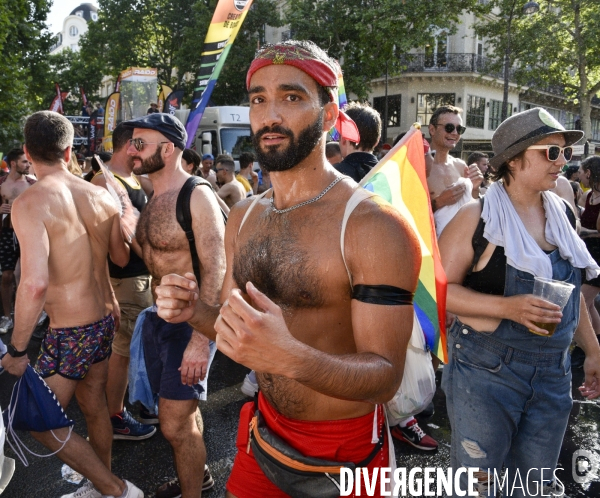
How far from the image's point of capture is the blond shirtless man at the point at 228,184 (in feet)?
23.0

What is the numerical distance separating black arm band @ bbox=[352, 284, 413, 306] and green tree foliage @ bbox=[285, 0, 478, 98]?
19.2 metres

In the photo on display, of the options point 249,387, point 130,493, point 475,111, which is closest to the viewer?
point 130,493

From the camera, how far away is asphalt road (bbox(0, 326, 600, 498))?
3.28 meters

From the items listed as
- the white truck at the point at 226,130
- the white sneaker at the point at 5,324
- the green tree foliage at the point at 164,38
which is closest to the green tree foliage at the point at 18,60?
the white truck at the point at 226,130

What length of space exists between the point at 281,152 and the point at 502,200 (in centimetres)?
119

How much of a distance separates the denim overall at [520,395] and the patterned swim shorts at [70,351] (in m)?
2.11

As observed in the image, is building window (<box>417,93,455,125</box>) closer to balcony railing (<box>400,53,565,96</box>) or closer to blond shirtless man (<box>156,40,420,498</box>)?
balcony railing (<box>400,53,565,96</box>)

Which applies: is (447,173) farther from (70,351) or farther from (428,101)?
(428,101)

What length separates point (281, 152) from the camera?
71.4 inches

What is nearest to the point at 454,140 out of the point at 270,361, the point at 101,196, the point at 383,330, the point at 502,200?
the point at 502,200

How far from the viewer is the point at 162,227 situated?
3.07 metres

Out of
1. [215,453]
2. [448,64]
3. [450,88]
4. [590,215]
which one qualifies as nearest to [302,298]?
[215,453]

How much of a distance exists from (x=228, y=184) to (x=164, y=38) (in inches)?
1123

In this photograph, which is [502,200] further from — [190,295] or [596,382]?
[190,295]
